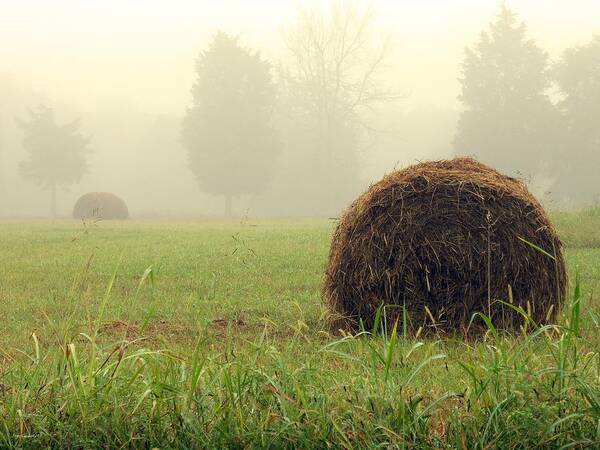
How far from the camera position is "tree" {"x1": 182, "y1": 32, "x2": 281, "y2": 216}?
50.5 m

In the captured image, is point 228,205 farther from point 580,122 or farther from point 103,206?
point 580,122

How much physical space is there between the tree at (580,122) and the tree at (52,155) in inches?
1417

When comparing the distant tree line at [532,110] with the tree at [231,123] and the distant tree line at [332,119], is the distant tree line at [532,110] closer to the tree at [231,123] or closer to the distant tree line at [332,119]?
the distant tree line at [332,119]

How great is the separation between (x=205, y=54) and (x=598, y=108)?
92.3ft

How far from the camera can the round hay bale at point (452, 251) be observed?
21.1 feet

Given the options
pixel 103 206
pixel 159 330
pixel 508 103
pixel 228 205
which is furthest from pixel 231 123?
pixel 159 330

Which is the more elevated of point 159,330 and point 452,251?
point 452,251

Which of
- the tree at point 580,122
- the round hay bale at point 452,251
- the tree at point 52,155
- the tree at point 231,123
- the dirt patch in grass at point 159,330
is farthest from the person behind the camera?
the tree at point 52,155

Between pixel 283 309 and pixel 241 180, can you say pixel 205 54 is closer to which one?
pixel 241 180

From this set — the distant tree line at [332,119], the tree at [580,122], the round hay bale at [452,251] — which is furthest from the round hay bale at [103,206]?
the round hay bale at [452,251]

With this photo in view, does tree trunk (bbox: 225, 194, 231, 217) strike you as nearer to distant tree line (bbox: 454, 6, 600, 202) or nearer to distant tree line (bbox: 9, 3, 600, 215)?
distant tree line (bbox: 9, 3, 600, 215)

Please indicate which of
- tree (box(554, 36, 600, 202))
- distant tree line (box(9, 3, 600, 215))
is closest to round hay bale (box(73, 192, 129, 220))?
distant tree line (box(9, 3, 600, 215))

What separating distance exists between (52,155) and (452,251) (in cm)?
5294

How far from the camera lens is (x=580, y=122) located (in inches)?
1828
